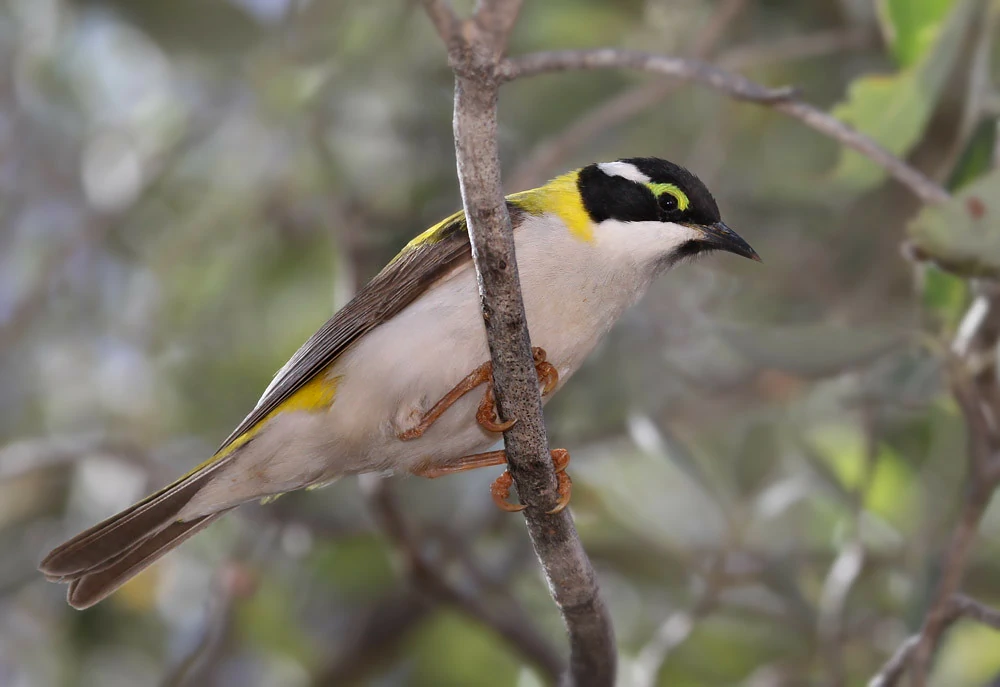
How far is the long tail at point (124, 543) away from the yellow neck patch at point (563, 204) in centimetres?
126

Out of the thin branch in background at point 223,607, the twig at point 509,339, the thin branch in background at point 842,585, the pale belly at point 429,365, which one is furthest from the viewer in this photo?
the thin branch in background at point 223,607

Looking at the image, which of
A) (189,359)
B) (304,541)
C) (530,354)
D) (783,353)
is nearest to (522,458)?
(530,354)

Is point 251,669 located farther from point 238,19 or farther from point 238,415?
point 238,19

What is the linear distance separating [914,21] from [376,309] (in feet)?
6.79

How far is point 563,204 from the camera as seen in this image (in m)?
3.70

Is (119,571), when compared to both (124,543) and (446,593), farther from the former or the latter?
(446,593)

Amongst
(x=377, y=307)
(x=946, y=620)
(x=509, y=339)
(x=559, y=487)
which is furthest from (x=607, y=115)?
(x=509, y=339)

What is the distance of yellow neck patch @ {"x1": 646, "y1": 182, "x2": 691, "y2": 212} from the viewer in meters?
3.57

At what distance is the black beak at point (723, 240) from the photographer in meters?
3.50

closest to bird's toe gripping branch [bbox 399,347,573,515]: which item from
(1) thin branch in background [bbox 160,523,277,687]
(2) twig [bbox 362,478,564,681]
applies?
(2) twig [bbox 362,478,564,681]

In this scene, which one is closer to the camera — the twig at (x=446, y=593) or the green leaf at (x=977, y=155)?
the green leaf at (x=977, y=155)

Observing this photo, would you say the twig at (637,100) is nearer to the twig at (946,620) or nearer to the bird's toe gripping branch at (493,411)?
the bird's toe gripping branch at (493,411)

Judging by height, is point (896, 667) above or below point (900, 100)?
below

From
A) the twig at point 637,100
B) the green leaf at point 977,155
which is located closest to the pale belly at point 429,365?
the green leaf at point 977,155
